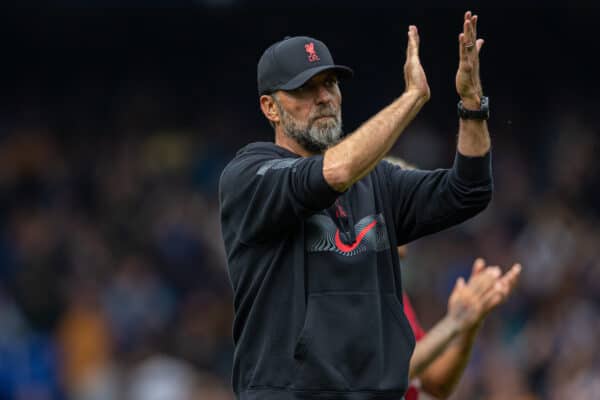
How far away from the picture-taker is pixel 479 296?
543cm

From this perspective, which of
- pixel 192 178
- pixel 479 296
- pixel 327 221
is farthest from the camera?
pixel 192 178

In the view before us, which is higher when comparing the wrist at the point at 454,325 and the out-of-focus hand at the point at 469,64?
the out-of-focus hand at the point at 469,64

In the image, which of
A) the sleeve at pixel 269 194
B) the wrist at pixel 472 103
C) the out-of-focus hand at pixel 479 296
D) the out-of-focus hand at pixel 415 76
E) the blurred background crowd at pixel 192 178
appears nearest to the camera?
the sleeve at pixel 269 194

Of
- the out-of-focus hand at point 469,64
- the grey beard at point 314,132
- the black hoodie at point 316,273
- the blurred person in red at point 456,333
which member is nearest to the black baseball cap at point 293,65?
the grey beard at point 314,132

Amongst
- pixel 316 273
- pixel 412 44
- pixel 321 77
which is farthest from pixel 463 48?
pixel 316 273

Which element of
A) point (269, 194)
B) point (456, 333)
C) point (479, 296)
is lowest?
point (456, 333)

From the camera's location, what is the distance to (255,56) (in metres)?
13.9

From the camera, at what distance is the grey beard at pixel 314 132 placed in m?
4.39

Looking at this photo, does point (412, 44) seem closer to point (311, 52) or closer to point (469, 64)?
point (469, 64)

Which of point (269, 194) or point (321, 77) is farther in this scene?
point (321, 77)

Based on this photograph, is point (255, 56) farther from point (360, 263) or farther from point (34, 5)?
point (360, 263)

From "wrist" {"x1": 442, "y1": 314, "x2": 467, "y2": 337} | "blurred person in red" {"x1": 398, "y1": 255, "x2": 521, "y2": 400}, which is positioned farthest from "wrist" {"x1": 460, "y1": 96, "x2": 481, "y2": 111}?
"wrist" {"x1": 442, "y1": 314, "x2": 467, "y2": 337}

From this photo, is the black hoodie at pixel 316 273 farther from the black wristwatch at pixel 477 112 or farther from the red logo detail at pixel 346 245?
the black wristwatch at pixel 477 112

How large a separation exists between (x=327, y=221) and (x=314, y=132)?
336 mm
